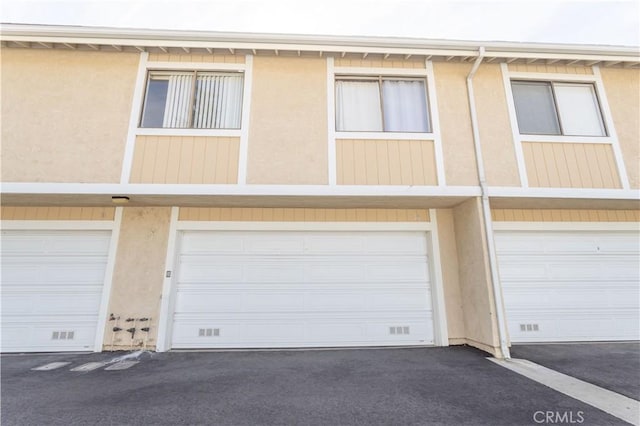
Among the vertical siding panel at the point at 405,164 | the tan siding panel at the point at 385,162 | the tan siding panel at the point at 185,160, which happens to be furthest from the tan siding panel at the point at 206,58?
the vertical siding panel at the point at 405,164

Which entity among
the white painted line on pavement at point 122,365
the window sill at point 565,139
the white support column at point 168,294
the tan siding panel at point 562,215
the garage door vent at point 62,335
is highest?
the window sill at point 565,139

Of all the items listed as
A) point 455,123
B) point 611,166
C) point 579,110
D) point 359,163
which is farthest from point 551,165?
point 359,163

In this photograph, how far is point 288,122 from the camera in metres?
5.05

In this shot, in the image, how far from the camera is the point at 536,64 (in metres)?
5.54

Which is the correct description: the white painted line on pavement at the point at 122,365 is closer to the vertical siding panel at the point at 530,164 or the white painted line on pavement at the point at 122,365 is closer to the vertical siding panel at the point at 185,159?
the vertical siding panel at the point at 185,159

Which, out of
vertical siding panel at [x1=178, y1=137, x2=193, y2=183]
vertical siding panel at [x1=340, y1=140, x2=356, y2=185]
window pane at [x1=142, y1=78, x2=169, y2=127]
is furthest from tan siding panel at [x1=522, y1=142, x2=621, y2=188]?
window pane at [x1=142, y1=78, x2=169, y2=127]

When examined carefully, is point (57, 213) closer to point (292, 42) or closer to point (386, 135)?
point (292, 42)

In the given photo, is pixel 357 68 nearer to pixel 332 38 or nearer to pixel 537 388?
pixel 332 38

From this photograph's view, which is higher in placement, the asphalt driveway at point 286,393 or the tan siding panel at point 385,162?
the tan siding panel at point 385,162

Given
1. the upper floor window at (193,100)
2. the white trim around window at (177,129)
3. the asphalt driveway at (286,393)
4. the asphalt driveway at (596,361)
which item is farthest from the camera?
the upper floor window at (193,100)

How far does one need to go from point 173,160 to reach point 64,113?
207cm

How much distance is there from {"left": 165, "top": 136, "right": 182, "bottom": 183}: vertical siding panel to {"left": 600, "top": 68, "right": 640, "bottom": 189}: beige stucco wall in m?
7.95

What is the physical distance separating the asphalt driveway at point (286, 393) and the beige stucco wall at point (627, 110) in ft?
15.0

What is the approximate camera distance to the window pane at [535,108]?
17.4 ft
